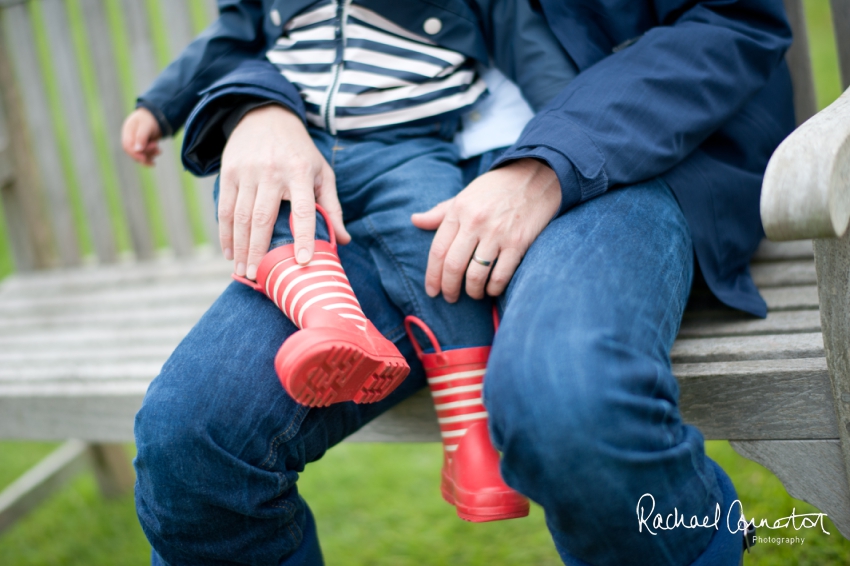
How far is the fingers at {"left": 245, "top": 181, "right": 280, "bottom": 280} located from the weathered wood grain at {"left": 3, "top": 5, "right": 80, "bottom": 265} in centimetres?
161

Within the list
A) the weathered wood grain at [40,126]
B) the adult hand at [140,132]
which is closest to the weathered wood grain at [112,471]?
the weathered wood grain at [40,126]

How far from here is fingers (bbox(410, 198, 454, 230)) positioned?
3.65 feet

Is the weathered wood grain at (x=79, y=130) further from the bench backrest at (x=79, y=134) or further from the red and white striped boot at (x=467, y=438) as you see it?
the red and white striped boot at (x=467, y=438)

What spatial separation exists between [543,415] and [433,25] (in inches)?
28.9

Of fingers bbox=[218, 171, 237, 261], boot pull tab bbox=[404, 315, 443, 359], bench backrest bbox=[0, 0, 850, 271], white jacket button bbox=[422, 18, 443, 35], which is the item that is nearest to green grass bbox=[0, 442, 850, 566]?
bench backrest bbox=[0, 0, 850, 271]

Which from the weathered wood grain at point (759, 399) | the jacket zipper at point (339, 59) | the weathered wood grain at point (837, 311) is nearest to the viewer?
the weathered wood grain at point (837, 311)

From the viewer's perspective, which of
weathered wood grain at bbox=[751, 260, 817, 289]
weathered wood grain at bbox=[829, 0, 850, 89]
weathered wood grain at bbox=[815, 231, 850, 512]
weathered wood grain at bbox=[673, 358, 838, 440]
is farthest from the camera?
weathered wood grain at bbox=[829, 0, 850, 89]

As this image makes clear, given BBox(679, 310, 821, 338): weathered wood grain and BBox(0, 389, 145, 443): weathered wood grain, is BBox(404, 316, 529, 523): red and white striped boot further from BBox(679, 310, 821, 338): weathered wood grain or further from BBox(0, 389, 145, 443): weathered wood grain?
BBox(0, 389, 145, 443): weathered wood grain

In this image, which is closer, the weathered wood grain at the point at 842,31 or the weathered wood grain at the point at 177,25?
the weathered wood grain at the point at 842,31

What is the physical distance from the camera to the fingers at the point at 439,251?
1061mm

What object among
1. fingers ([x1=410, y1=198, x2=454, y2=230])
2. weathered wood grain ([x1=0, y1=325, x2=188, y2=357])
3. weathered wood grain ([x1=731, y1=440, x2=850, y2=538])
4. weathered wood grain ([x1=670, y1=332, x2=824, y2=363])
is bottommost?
weathered wood grain ([x1=0, y1=325, x2=188, y2=357])

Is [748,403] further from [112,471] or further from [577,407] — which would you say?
[112,471]

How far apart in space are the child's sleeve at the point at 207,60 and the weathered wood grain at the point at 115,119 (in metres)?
0.90

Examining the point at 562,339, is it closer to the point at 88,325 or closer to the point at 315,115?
the point at 315,115
